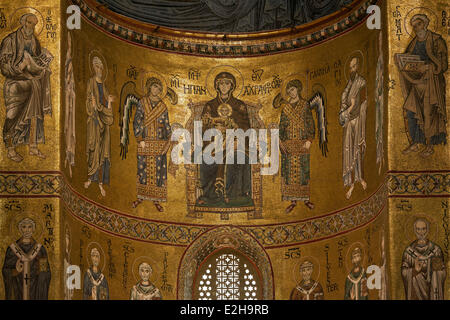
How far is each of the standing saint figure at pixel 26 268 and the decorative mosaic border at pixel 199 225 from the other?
82 cm

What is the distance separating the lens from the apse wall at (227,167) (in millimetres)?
27906

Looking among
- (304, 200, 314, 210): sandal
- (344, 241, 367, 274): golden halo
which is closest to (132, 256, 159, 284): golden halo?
(304, 200, 314, 210): sandal

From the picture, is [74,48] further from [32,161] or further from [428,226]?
[428,226]

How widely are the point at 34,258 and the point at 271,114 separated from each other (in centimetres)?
745

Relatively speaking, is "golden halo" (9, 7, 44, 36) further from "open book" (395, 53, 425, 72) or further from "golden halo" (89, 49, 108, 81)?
"open book" (395, 53, 425, 72)

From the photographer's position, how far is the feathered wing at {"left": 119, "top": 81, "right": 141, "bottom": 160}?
29031 mm

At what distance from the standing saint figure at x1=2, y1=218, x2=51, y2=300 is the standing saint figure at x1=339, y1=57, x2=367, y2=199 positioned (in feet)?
23.3

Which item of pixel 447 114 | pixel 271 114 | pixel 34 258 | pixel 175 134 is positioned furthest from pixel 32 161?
pixel 447 114

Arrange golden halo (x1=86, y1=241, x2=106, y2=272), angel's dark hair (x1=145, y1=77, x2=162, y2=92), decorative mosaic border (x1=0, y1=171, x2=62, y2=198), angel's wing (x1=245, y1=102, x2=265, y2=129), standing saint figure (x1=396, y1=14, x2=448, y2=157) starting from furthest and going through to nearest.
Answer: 1. angel's wing (x1=245, y1=102, x2=265, y2=129)
2. angel's dark hair (x1=145, y1=77, x2=162, y2=92)
3. golden halo (x1=86, y1=241, x2=106, y2=272)
4. standing saint figure (x1=396, y1=14, x2=448, y2=157)
5. decorative mosaic border (x1=0, y1=171, x2=62, y2=198)

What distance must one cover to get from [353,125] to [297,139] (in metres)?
1.76

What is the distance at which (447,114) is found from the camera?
87.6 ft

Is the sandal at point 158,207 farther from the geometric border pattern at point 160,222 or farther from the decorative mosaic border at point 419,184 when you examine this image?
the decorative mosaic border at point 419,184

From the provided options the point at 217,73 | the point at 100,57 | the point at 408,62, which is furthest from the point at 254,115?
the point at 408,62

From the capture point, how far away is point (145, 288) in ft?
93.6
